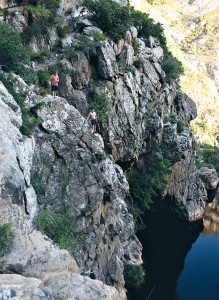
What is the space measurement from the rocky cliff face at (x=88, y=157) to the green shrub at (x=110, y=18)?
117 centimetres

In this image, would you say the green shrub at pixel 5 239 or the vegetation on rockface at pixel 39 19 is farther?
the vegetation on rockface at pixel 39 19

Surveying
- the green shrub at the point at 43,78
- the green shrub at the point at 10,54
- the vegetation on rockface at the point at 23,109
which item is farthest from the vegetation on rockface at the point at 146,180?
the green shrub at the point at 10,54

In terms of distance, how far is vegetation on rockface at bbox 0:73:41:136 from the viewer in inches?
540

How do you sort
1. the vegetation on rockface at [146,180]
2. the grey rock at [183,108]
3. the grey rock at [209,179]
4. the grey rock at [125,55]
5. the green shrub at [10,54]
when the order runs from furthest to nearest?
the grey rock at [209,179]
the grey rock at [183,108]
the vegetation on rockface at [146,180]
the grey rock at [125,55]
the green shrub at [10,54]

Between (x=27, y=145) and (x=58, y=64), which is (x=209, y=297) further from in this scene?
(x=58, y=64)

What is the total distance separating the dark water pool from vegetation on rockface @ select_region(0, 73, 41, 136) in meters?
15.5

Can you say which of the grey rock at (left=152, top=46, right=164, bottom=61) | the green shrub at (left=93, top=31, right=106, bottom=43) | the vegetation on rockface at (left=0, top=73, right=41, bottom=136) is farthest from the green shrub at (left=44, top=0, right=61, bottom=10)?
the vegetation on rockface at (left=0, top=73, right=41, bottom=136)

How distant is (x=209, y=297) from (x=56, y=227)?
15497mm

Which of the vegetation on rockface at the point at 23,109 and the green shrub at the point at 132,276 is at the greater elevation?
the vegetation on rockface at the point at 23,109

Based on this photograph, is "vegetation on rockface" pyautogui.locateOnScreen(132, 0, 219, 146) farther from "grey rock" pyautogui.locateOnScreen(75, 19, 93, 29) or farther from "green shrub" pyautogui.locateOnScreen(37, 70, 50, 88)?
"green shrub" pyautogui.locateOnScreen(37, 70, 50, 88)

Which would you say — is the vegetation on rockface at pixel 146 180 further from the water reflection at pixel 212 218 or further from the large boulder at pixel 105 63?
the large boulder at pixel 105 63

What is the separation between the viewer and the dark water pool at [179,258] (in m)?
21.5

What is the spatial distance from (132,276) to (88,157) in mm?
Answer: 10828

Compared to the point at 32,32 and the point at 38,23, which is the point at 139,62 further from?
the point at 32,32
